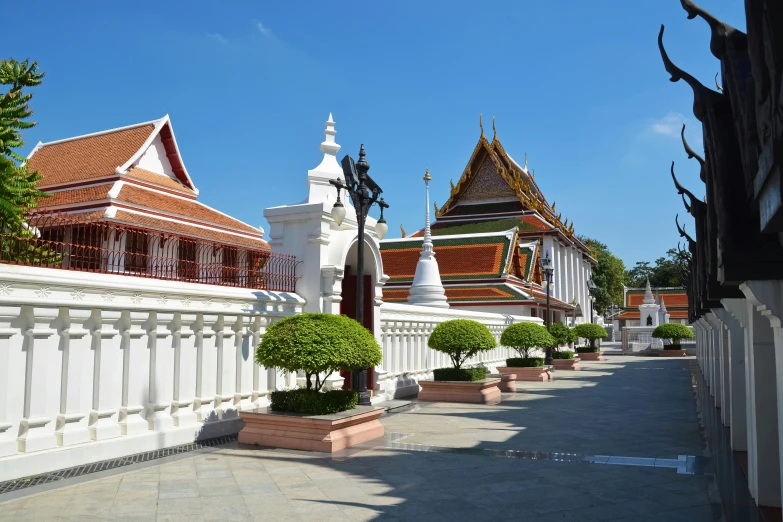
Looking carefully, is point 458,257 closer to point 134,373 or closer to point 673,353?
point 673,353

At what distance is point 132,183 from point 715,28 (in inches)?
801

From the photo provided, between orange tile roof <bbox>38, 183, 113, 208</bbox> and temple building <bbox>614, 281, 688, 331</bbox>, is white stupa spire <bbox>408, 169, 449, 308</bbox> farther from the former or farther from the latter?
temple building <bbox>614, 281, 688, 331</bbox>

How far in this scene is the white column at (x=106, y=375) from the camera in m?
7.63

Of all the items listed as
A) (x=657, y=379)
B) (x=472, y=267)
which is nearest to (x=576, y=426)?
(x=657, y=379)

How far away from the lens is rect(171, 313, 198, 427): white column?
883 centimetres

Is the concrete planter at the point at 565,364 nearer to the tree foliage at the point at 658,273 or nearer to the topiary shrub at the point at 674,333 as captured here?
the topiary shrub at the point at 674,333

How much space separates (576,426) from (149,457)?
7053 mm

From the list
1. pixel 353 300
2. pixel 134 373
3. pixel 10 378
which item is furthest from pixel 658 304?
pixel 10 378

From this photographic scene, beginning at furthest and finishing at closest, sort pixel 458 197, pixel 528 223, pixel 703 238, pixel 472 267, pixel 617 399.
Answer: pixel 458 197 < pixel 528 223 < pixel 472 267 < pixel 617 399 < pixel 703 238

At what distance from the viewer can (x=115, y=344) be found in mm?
7938

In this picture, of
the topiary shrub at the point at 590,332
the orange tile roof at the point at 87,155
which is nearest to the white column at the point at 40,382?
the orange tile roof at the point at 87,155

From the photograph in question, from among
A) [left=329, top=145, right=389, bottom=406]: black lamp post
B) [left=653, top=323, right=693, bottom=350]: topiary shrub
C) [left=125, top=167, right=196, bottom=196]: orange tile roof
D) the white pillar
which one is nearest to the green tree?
[left=329, top=145, right=389, bottom=406]: black lamp post

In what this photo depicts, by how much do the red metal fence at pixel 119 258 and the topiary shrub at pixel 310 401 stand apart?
6.96ft

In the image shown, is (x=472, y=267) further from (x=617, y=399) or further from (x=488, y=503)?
(x=488, y=503)
